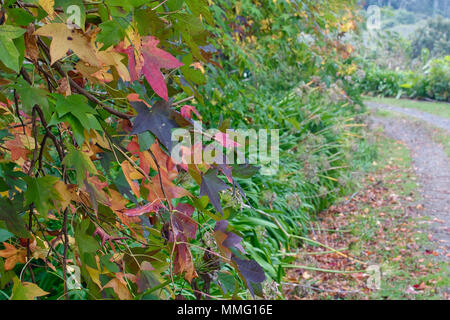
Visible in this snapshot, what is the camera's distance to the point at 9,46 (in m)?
0.49

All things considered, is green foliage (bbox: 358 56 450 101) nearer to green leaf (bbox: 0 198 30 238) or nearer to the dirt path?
the dirt path

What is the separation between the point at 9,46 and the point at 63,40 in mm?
75

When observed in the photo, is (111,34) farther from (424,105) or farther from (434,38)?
(434,38)

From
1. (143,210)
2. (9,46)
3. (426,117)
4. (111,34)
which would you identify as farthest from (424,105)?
(9,46)

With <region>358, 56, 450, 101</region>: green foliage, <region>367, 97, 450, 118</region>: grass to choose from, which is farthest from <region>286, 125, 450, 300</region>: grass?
<region>358, 56, 450, 101</region>: green foliage

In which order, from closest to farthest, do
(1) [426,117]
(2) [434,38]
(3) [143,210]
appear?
(3) [143,210], (1) [426,117], (2) [434,38]

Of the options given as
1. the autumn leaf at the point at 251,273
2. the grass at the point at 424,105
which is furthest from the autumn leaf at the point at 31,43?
the grass at the point at 424,105

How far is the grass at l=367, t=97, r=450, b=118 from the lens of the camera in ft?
40.7

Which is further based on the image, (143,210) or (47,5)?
(143,210)

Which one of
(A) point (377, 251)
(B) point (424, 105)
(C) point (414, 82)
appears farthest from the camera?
(C) point (414, 82)

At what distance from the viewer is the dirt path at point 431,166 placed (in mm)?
4574

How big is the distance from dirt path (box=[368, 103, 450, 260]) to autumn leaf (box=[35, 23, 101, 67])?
4050 mm
